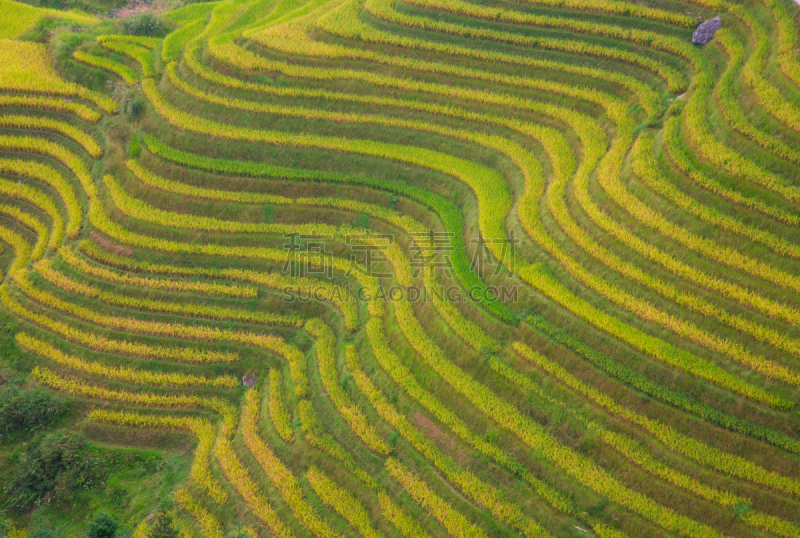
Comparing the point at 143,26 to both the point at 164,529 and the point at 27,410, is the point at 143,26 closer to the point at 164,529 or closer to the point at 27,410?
the point at 27,410

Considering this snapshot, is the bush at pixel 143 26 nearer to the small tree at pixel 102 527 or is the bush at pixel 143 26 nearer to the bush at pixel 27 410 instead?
the bush at pixel 27 410

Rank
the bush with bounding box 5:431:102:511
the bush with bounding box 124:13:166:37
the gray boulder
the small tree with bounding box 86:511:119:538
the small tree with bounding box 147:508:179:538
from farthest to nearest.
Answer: the bush with bounding box 124:13:166:37
the gray boulder
the bush with bounding box 5:431:102:511
the small tree with bounding box 86:511:119:538
the small tree with bounding box 147:508:179:538

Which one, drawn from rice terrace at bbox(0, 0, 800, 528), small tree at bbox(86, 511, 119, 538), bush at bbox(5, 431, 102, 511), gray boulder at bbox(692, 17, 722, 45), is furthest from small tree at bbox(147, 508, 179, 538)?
gray boulder at bbox(692, 17, 722, 45)

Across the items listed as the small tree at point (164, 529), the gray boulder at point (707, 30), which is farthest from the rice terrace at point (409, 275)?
the gray boulder at point (707, 30)

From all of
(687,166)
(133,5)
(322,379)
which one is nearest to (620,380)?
(687,166)

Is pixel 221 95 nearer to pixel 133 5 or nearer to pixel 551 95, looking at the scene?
pixel 551 95

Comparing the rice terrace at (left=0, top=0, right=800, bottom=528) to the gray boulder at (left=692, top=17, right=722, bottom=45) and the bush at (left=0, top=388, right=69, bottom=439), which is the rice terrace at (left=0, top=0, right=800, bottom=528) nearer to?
the bush at (left=0, top=388, right=69, bottom=439)
